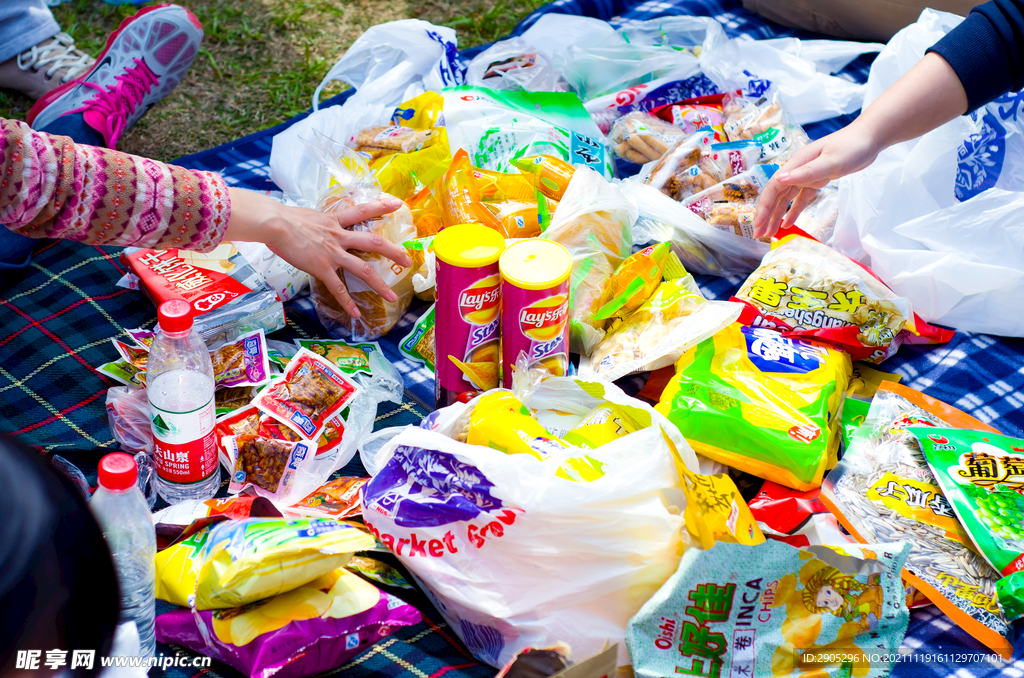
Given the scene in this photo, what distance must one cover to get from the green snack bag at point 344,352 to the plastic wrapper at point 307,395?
0.19 ft

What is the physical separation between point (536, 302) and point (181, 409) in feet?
1.80

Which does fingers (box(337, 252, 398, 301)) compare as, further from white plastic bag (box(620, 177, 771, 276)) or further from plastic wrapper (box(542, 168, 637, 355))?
white plastic bag (box(620, 177, 771, 276))

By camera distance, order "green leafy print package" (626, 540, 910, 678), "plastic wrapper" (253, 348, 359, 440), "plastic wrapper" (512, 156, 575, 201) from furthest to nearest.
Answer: "plastic wrapper" (512, 156, 575, 201) → "plastic wrapper" (253, 348, 359, 440) → "green leafy print package" (626, 540, 910, 678)

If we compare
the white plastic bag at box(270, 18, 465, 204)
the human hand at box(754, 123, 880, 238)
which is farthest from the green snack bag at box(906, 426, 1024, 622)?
the white plastic bag at box(270, 18, 465, 204)

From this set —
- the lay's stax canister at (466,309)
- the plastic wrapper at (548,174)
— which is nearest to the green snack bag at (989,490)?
the lay's stax canister at (466,309)

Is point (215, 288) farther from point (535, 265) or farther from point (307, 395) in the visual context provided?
point (535, 265)

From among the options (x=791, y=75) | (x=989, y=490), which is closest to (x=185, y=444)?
(x=989, y=490)

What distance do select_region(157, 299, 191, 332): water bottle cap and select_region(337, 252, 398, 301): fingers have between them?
0.34 m

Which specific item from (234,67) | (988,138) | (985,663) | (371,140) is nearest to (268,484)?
(371,140)

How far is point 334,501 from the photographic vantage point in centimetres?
115

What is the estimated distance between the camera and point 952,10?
209cm

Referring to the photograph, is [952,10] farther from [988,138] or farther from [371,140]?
[371,140]

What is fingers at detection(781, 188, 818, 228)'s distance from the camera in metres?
1.49

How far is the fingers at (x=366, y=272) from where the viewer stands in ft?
4.50
